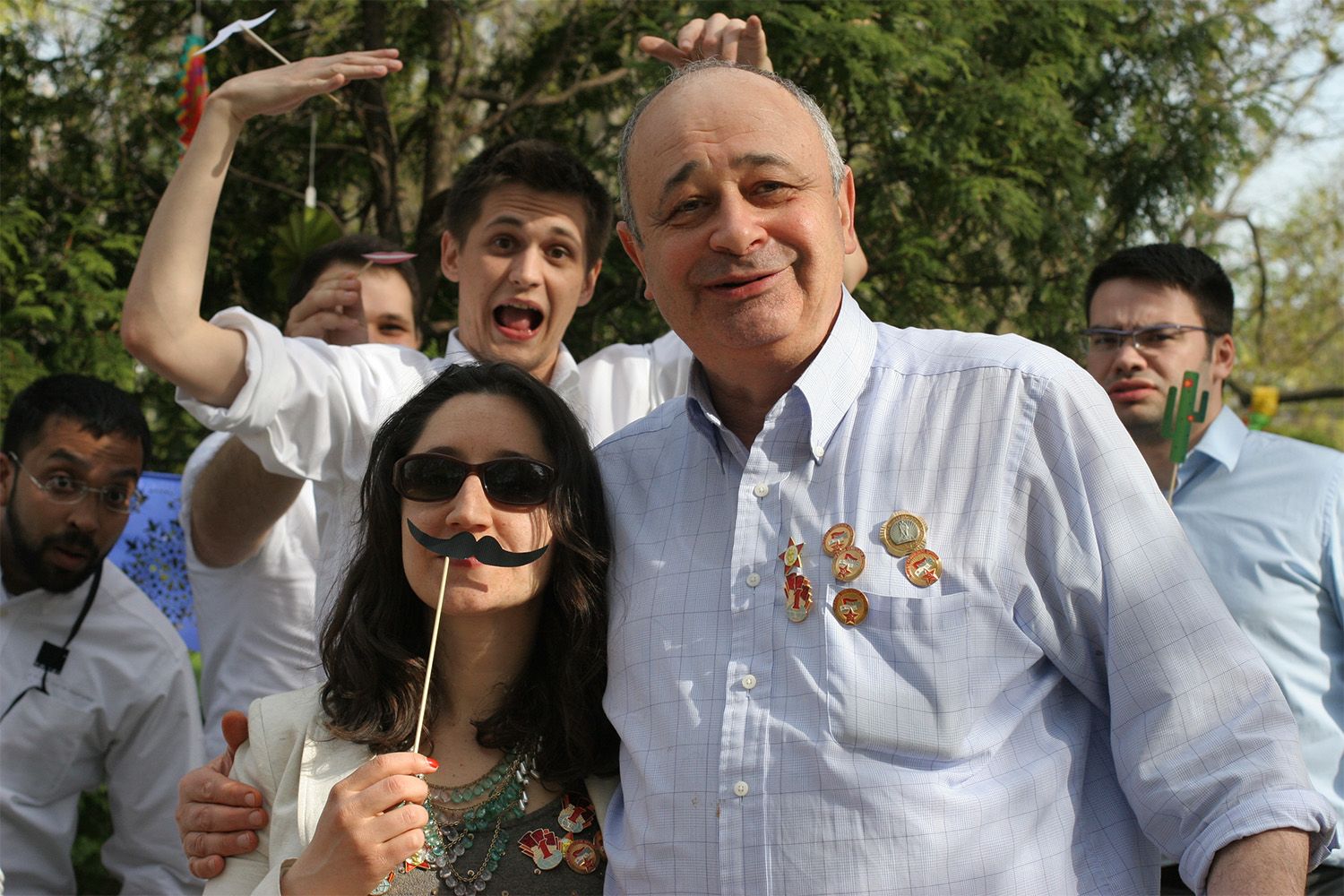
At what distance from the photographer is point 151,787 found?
430cm

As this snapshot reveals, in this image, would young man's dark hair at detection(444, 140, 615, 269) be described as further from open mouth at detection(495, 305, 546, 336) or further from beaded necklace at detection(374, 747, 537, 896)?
beaded necklace at detection(374, 747, 537, 896)

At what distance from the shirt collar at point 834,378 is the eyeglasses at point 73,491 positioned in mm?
2971

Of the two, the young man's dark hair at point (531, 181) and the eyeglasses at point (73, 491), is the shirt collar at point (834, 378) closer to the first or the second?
the young man's dark hair at point (531, 181)

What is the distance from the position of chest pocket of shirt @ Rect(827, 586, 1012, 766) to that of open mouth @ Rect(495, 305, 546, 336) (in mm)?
1729

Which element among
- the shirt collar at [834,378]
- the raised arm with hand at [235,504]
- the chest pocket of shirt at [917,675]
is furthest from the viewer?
the raised arm with hand at [235,504]

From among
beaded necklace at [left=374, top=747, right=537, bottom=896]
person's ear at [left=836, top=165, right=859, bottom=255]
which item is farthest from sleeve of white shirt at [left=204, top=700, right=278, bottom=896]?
person's ear at [left=836, top=165, right=859, bottom=255]

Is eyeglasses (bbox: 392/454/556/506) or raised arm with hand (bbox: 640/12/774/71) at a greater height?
raised arm with hand (bbox: 640/12/774/71)

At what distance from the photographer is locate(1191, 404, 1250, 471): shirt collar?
379 cm

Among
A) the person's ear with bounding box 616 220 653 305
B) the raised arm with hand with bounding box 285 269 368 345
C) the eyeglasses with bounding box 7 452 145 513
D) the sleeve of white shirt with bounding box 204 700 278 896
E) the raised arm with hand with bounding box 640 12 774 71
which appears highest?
the raised arm with hand with bounding box 640 12 774 71

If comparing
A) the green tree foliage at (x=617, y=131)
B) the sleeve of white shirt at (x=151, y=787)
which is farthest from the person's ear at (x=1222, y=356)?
the sleeve of white shirt at (x=151, y=787)

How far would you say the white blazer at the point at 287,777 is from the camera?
84.7 inches

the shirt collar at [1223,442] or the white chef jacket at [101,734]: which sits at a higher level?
the shirt collar at [1223,442]

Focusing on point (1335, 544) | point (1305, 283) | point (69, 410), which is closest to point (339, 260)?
point (69, 410)

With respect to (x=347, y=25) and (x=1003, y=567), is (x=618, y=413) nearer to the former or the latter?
(x=1003, y=567)
